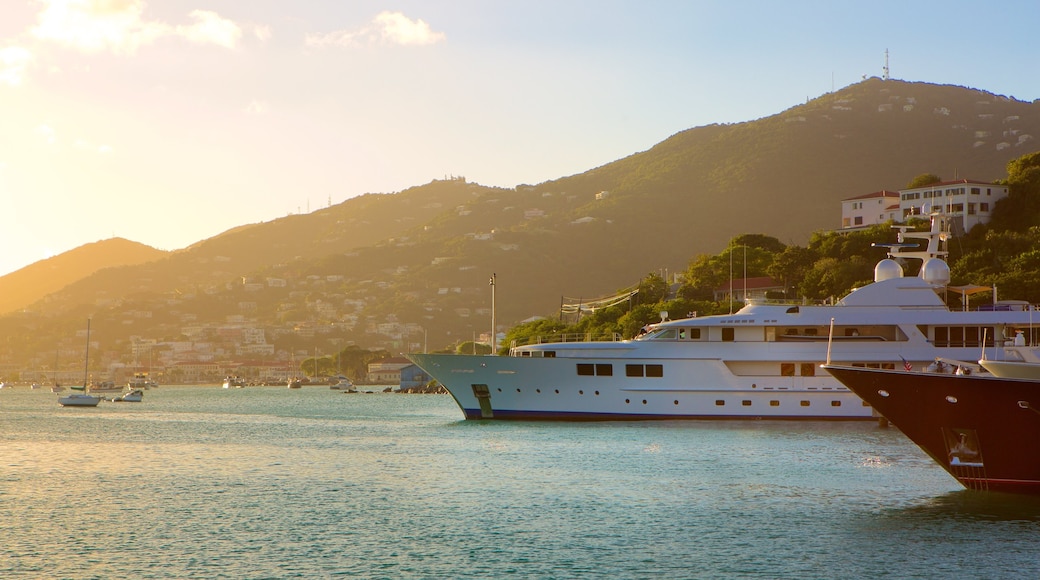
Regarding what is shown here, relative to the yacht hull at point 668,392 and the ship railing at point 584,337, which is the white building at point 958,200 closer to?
the ship railing at point 584,337

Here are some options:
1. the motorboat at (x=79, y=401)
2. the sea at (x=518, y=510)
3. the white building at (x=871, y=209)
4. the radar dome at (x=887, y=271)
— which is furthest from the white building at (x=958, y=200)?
the motorboat at (x=79, y=401)

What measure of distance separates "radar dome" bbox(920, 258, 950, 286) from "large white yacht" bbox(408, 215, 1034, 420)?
607 millimetres

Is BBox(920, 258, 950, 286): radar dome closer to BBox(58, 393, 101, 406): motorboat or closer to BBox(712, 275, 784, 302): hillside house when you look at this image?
BBox(712, 275, 784, 302): hillside house

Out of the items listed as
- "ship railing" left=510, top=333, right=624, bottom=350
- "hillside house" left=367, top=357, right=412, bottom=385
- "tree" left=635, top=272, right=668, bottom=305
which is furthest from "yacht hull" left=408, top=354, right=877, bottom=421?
"hillside house" left=367, top=357, right=412, bottom=385

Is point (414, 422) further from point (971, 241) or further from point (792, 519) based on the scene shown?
point (971, 241)

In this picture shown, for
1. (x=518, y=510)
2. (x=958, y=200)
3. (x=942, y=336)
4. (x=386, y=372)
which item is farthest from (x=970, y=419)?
(x=386, y=372)

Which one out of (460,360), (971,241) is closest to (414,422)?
(460,360)

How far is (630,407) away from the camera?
173ft

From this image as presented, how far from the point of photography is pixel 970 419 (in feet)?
85.1

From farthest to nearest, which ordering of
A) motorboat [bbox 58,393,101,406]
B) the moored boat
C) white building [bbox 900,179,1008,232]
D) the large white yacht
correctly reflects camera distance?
motorboat [bbox 58,393,101,406] < white building [bbox 900,179,1008,232] < the large white yacht < the moored boat

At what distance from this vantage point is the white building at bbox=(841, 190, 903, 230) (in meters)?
104

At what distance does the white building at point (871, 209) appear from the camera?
340 feet

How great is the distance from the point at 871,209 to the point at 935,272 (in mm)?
57686

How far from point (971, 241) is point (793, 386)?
1665 inches
